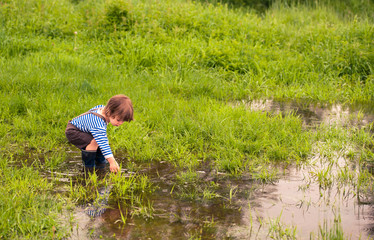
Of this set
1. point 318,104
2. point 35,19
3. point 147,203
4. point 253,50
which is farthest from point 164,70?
point 147,203

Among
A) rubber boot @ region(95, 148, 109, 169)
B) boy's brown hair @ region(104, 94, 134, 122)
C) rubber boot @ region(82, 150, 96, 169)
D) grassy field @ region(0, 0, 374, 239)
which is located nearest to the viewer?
boy's brown hair @ region(104, 94, 134, 122)

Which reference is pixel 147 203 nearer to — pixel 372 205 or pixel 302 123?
pixel 372 205

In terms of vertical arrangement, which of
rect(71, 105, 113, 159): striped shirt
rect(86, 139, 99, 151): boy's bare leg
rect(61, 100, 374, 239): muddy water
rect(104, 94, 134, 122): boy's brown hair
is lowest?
rect(61, 100, 374, 239): muddy water

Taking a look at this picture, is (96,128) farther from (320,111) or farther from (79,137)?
(320,111)

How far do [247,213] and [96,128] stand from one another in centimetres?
185

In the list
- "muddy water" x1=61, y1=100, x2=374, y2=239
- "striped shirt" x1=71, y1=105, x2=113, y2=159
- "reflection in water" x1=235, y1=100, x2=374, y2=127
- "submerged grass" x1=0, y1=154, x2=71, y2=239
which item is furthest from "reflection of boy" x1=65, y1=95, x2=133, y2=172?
"reflection in water" x1=235, y1=100, x2=374, y2=127

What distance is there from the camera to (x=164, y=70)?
859 cm

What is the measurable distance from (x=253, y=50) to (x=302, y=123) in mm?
3224

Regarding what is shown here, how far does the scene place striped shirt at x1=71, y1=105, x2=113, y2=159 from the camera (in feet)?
15.0

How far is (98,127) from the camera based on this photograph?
469 cm

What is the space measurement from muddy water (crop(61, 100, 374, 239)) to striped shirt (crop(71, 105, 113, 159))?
53cm

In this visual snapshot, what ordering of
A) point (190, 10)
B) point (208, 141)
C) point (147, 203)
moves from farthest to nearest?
point (190, 10), point (208, 141), point (147, 203)

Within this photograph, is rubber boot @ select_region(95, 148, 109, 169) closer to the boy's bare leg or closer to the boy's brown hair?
the boy's bare leg

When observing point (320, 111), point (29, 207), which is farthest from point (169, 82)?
point (29, 207)
